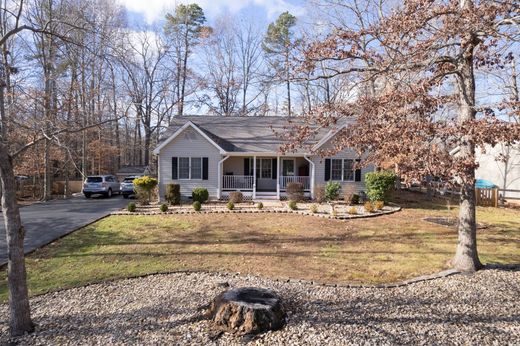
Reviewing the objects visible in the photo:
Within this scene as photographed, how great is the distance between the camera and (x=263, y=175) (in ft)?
66.0

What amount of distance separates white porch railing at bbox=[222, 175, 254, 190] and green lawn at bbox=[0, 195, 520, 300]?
19.0ft

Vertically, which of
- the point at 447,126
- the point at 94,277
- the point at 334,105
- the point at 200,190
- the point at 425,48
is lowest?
the point at 94,277

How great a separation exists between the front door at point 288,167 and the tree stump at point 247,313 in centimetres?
1539

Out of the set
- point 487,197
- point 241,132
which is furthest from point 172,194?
point 487,197

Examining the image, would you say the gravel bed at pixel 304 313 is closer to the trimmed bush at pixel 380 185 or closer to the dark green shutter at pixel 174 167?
the trimmed bush at pixel 380 185

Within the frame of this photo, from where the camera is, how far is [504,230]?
1084 centimetres

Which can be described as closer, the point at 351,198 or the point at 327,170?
the point at 351,198

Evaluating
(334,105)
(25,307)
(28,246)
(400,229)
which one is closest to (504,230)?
(400,229)

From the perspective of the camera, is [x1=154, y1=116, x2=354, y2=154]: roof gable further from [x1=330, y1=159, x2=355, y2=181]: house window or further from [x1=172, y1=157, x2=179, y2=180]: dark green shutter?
[x1=330, y1=159, x2=355, y2=181]: house window

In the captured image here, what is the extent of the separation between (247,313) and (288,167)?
15856 mm

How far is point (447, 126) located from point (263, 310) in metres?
4.03

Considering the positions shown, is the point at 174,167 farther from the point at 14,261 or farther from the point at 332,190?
the point at 14,261

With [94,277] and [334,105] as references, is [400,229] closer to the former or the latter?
[334,105]

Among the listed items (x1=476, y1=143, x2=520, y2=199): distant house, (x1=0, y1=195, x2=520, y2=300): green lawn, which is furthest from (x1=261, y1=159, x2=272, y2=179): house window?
(x1=476, y1=143, x2=520, y2=199): distant house
